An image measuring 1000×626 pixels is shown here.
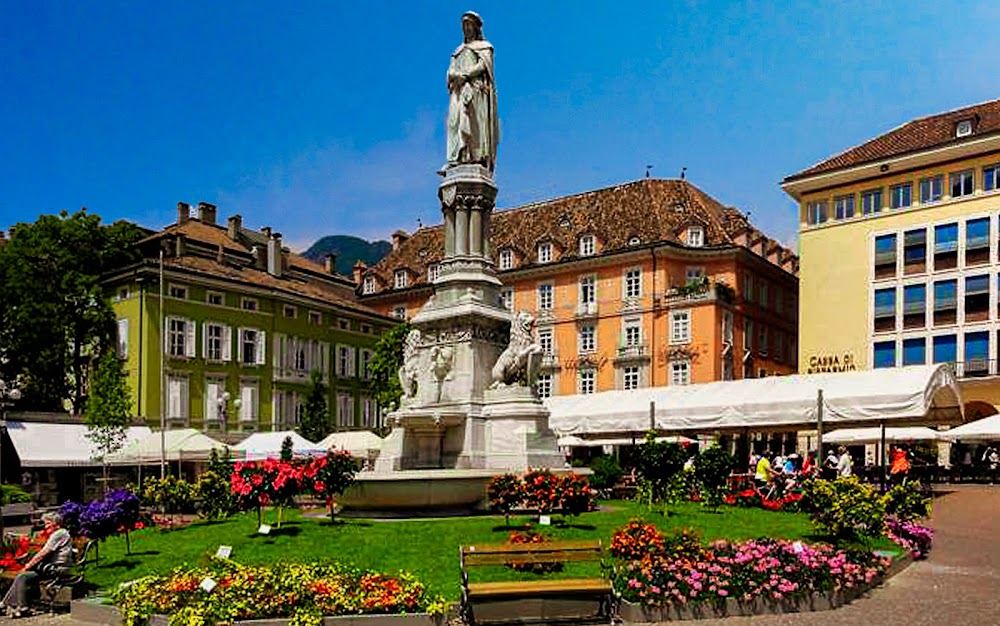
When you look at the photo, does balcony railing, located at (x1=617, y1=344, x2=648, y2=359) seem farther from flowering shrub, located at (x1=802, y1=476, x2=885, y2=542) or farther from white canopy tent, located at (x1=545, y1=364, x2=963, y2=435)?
flowering shrub, located at (x1=802, y1=476, x2=885, y2=542)

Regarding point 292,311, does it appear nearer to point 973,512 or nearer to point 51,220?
point 51,220

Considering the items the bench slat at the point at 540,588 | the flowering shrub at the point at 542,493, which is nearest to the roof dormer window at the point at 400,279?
the flowering shrub at the point at 542,493

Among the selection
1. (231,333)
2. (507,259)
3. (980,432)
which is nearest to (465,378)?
(980,432)

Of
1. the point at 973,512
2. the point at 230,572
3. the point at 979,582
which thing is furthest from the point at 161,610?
the point at 973,512

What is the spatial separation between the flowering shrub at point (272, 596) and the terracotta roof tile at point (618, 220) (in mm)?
50795

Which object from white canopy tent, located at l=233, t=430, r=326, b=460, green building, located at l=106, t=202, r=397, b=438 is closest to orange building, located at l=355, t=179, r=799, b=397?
green building, located at l=106, t=202, r=397, b=438

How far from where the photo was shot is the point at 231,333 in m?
55.8

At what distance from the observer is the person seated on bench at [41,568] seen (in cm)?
1316

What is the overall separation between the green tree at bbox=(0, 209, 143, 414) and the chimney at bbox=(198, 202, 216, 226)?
38.2ft

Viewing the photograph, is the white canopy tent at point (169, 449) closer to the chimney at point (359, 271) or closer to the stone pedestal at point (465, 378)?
the stone pedestal at point (465, 378)

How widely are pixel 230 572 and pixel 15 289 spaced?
42480 mm

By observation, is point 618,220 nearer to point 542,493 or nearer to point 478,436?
point 478,436

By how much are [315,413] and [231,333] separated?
6.80 meters

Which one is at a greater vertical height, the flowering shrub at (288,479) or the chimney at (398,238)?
the chimney at (398,238)
